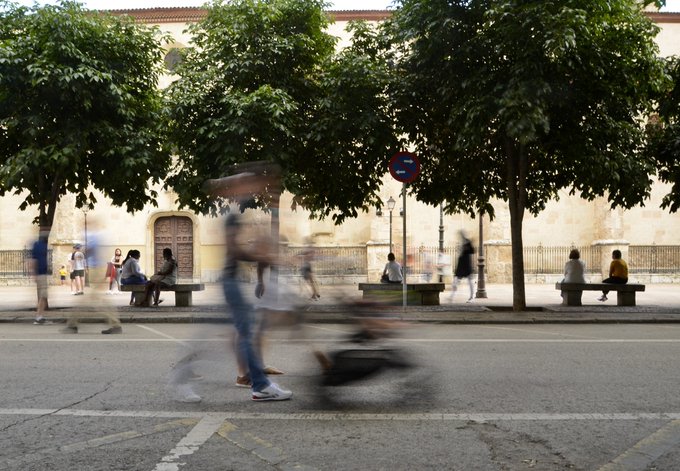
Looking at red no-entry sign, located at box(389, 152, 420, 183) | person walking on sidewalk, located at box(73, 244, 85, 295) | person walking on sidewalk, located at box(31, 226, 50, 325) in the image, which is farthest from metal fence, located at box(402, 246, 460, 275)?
person walking on sidewalk, located at box(31, 226, 50, 325)

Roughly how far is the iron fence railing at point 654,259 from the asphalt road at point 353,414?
27159mm

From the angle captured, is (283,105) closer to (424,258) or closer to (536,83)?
(536,83)

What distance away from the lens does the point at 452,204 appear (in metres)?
18.1

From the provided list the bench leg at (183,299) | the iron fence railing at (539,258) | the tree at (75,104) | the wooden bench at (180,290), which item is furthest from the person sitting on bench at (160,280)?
the iron fence railing at (539,258)

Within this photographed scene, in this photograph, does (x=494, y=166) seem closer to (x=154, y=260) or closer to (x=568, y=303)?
(x=568, y=303)

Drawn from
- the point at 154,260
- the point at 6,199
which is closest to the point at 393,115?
the point at 154,260

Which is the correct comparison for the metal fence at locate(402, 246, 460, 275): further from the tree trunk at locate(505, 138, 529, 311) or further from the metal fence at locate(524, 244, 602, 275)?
the tree trunk at locate(505, 138, 529, 311)

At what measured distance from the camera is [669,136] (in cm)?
1614

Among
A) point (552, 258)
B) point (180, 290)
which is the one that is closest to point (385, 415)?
point (180, 290)

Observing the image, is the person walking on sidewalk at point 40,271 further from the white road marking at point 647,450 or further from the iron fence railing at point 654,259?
the iron fence railing at point 654,259

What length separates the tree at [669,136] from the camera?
51.4ft

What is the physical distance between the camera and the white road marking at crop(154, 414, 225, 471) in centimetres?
426

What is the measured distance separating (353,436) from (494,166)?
1295 cm

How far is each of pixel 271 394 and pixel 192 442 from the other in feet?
3.98
